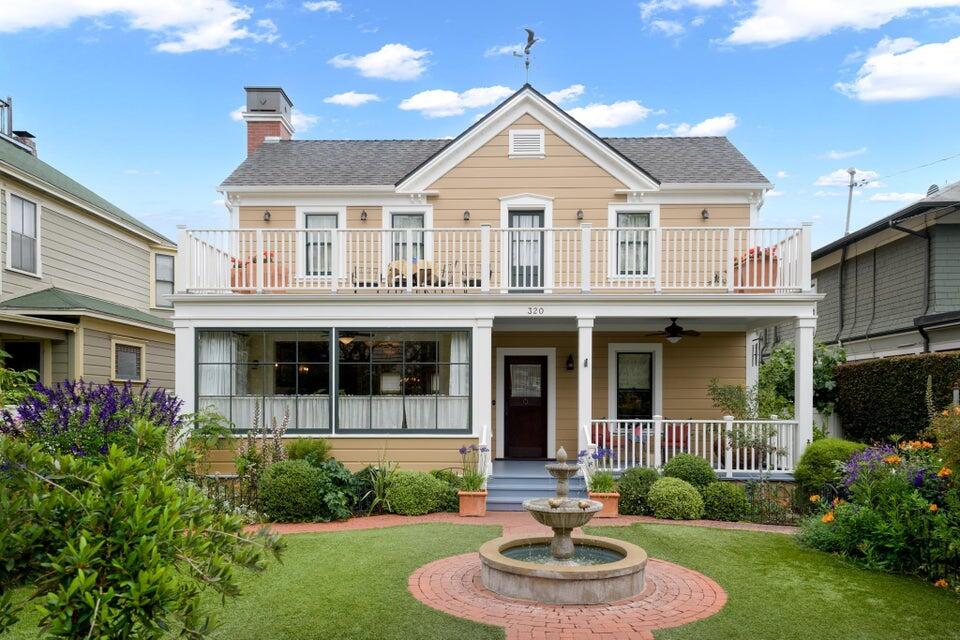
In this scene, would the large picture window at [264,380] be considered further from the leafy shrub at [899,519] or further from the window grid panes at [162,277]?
the window grid panes at [162,277]

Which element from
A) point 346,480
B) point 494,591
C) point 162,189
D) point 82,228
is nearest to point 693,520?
point 494,591

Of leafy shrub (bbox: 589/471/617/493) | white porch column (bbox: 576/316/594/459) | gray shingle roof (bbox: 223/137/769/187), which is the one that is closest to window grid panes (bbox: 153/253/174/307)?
gray shingle roof (bbox: 223/137/769/187)

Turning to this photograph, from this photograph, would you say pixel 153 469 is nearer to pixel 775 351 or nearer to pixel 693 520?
pixel 693 520

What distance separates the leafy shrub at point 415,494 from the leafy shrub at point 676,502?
3.21m

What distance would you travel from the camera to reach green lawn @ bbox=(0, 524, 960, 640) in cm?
559

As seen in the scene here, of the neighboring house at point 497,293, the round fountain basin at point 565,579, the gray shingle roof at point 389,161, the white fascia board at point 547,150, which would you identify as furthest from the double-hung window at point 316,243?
the round fountain basin at point 565,579

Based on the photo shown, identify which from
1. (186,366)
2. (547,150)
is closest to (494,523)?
(186,366)

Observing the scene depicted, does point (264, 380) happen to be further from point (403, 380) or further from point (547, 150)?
point (547, 150)

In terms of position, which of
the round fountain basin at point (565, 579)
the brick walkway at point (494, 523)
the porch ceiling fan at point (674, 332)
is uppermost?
the porch ceiling fan at point (674, 332)

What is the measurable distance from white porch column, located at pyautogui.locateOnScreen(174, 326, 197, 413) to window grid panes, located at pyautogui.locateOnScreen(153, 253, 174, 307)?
978 cm

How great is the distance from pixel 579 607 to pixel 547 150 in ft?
31.3

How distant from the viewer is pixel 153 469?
11.2 feet

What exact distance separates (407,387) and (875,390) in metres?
9.62

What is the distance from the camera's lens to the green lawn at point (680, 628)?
18.3 ft
